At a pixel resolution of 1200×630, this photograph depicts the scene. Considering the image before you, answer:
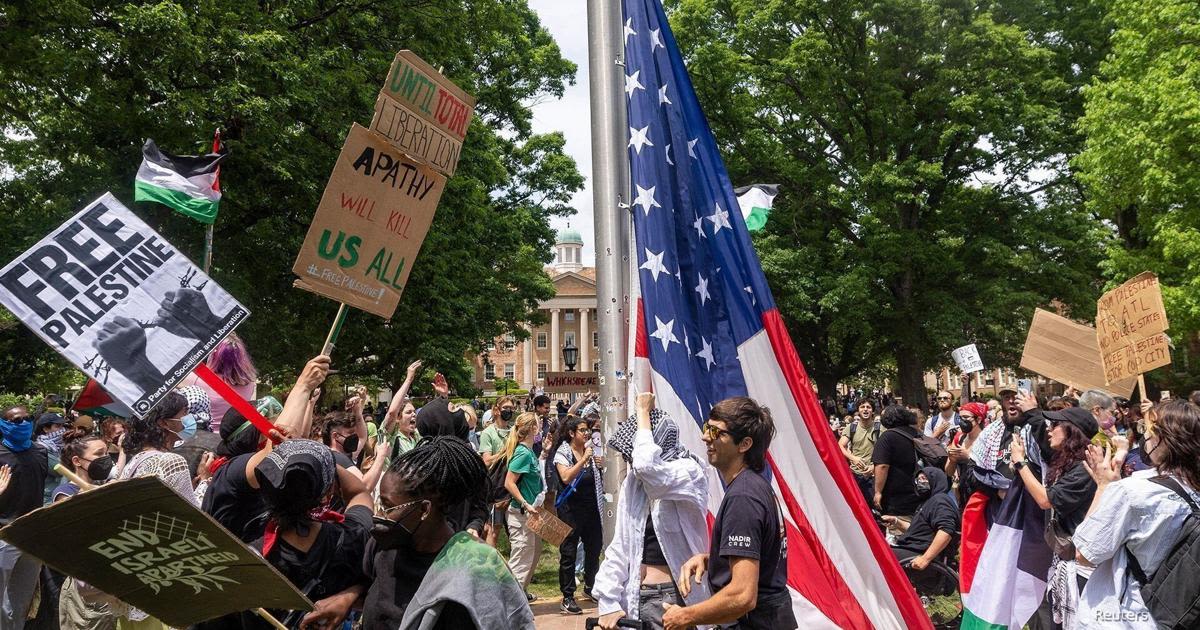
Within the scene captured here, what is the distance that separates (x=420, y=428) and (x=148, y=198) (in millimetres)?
7696

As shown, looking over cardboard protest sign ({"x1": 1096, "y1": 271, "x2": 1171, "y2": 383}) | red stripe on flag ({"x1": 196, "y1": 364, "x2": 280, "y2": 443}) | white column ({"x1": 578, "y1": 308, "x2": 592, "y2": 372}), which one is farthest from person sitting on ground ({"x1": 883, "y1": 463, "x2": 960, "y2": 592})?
white column ({"x1": 578, "y1": 308, "x2": 592, "y2": 372})

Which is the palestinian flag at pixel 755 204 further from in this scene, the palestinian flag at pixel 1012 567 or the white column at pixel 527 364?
the white column at pixel 527 364

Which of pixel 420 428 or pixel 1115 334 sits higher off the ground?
pixel 1115 334

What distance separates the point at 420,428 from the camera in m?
7.34

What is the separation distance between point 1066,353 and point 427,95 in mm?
6714

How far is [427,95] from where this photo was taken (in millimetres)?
4742

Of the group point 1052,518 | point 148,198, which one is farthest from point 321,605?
point 148,198

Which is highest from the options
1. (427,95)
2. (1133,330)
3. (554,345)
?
(554,345)

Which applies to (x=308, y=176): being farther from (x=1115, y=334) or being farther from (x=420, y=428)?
(x=1115, y=334)

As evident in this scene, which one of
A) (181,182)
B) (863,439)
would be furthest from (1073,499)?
(181,182)

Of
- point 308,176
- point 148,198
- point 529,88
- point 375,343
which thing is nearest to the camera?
point 148,198

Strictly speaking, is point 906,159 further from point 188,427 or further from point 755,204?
point 188,427

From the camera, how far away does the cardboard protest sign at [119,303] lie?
12.2ft

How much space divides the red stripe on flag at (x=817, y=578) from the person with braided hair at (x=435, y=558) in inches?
112
